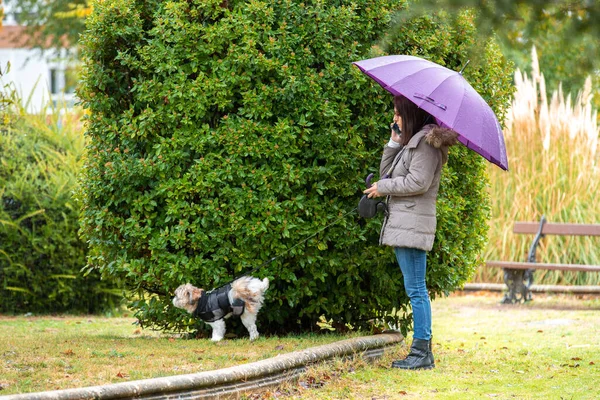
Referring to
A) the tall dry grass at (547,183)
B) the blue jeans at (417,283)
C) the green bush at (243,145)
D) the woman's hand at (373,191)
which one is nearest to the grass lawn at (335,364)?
the blue jeans at (417,283)

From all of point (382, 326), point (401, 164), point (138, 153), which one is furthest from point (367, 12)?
point (382, 326)

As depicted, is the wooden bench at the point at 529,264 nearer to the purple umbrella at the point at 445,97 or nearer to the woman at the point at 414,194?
the woman at the point at 414,194

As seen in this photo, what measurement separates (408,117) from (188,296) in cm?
204

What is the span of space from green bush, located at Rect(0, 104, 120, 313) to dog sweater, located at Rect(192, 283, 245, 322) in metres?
3.45

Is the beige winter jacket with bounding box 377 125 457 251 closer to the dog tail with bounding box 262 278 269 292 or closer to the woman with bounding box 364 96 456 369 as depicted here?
the woman with bounding box 364 96 456 369

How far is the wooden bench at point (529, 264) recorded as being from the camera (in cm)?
1109

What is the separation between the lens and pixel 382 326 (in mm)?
7145

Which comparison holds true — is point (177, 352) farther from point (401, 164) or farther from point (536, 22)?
point (536, 22)

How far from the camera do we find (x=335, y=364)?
6.10 meters

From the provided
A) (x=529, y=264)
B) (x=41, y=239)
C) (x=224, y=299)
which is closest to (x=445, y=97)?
(x=224, y=299)

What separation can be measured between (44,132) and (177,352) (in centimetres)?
527

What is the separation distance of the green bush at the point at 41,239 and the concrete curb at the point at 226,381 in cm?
424

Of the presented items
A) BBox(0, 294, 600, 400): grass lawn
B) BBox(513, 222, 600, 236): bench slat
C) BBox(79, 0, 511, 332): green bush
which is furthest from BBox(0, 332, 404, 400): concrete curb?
BBox(513, 222, 600, 236): bench slat

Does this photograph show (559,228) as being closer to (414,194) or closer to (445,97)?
(414,194)
